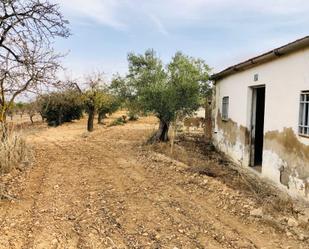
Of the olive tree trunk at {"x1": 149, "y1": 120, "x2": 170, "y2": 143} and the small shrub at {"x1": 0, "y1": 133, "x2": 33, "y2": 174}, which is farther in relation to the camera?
the olive tree trunk at {"x1": 149, "y1": 120, "x2": 170, "y2": 143}

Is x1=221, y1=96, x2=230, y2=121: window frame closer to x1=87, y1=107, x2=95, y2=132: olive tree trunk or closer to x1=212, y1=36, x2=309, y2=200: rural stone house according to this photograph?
x1=212, y1=36, x2=309, y2=200: rural stone house

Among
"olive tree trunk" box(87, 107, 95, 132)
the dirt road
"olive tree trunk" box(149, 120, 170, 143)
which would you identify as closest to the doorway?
the dirt road

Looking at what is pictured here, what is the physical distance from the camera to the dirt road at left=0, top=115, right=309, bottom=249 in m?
5.34

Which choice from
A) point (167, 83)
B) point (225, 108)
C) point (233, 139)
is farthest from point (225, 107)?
point (167, 83)

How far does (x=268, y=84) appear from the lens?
920 cm

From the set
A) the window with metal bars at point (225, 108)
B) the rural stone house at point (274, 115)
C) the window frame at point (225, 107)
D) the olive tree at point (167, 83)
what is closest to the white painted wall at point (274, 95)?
the rural stone house at point (274, 115)

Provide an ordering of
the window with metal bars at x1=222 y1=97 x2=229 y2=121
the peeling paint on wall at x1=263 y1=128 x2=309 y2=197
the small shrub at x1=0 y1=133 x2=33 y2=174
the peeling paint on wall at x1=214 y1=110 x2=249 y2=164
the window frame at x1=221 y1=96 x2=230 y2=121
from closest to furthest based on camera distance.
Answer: the peeling paint on wall at x1=263 y1=128 x2=309 y2=197
the small shrub at x1=0 y1=133 x2=33 y2=174
the peeling paint on wall at x1=214 y1=110 x2=249 y2=164
the window frame at x1=221 y1=96 x2=230 y2=121
the window with metal bars at x1=222 y1=97 x2=229 y2=121

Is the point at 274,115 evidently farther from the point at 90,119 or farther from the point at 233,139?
the point at 90,119

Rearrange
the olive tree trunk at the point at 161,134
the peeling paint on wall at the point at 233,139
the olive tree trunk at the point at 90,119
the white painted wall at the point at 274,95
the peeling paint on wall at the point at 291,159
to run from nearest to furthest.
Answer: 1. the peeling paint on wall at the point at 291,159
2. the white painted wall at the point at 274,95
3. the peeling paint on wall at the point at 233,139
4. the olive tree trunk at the point at 161,134
5. the olive tree trunk at the point at 90,119

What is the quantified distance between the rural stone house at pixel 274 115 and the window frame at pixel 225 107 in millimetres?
275

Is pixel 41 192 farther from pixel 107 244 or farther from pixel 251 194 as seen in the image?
pixel 251 194

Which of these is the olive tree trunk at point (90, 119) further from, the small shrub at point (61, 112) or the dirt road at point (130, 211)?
the dirt road at point (130, 211)

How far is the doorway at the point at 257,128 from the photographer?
1091 cm

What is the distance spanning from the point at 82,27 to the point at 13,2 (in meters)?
Answer: 3.97
